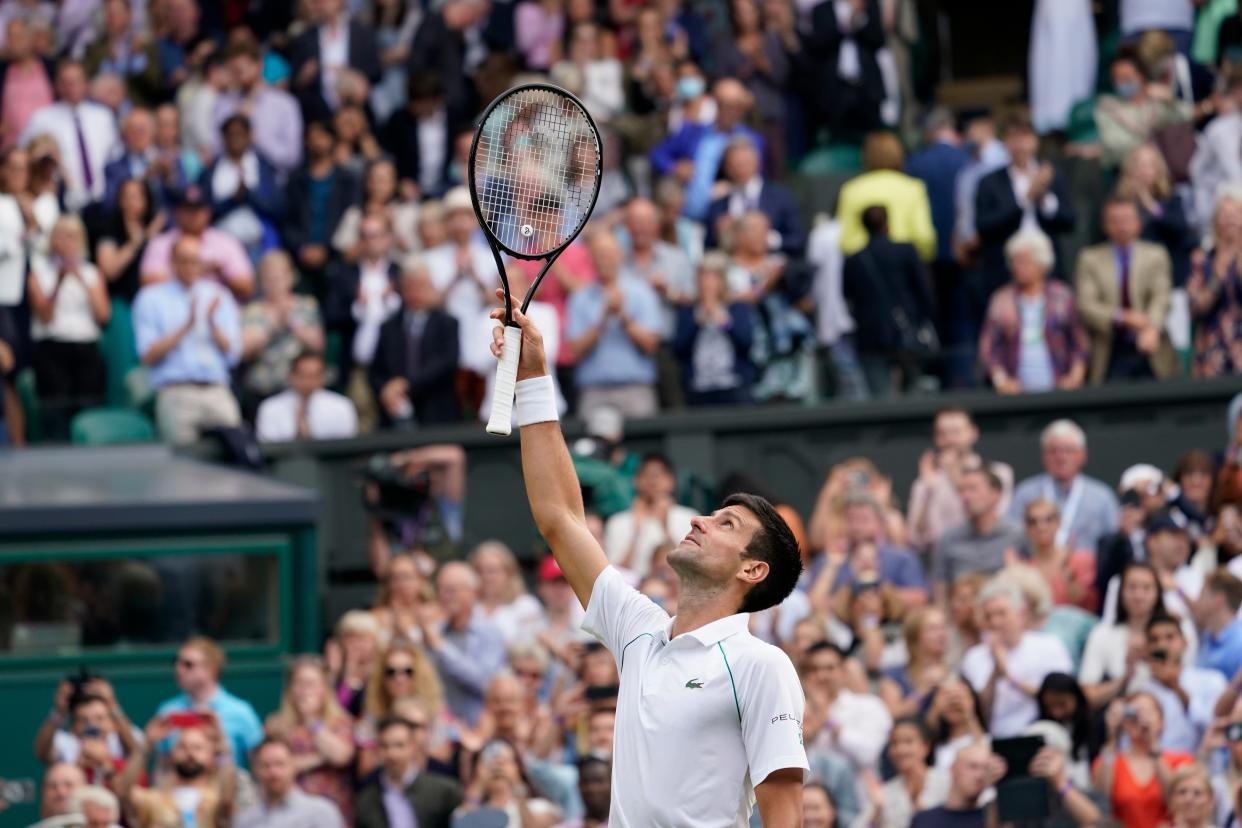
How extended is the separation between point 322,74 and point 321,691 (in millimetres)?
6715

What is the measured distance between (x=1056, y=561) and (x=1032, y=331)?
2.62 m

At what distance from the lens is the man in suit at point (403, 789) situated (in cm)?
1123

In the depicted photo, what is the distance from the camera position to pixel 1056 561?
41.9 feet

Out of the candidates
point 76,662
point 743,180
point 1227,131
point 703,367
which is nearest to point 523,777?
point 76,662

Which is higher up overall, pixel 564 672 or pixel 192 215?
pixel 192 215

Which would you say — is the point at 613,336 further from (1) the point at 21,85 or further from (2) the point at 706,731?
(2) the point at 706,731

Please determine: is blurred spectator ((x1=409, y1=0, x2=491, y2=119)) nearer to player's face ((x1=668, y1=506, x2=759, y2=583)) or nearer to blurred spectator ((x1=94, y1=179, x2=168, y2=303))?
blurred spectator ((x1=94, y1=179, x2=168, y2=303))

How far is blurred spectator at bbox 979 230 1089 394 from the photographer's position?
14.9 metres

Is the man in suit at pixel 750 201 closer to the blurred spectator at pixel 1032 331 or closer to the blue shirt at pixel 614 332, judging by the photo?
the blue shirt at pixel 614 332

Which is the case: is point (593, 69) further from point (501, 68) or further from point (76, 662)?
point (76, 662)

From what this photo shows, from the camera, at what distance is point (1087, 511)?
13375 mm

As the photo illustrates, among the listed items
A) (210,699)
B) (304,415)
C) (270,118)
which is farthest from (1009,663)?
(270,118)

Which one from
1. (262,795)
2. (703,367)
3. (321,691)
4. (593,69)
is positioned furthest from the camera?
(593,69)

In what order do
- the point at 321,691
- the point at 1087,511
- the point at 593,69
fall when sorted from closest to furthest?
the point at 321,691 → the point at 1087,511 → the point at 593,69
